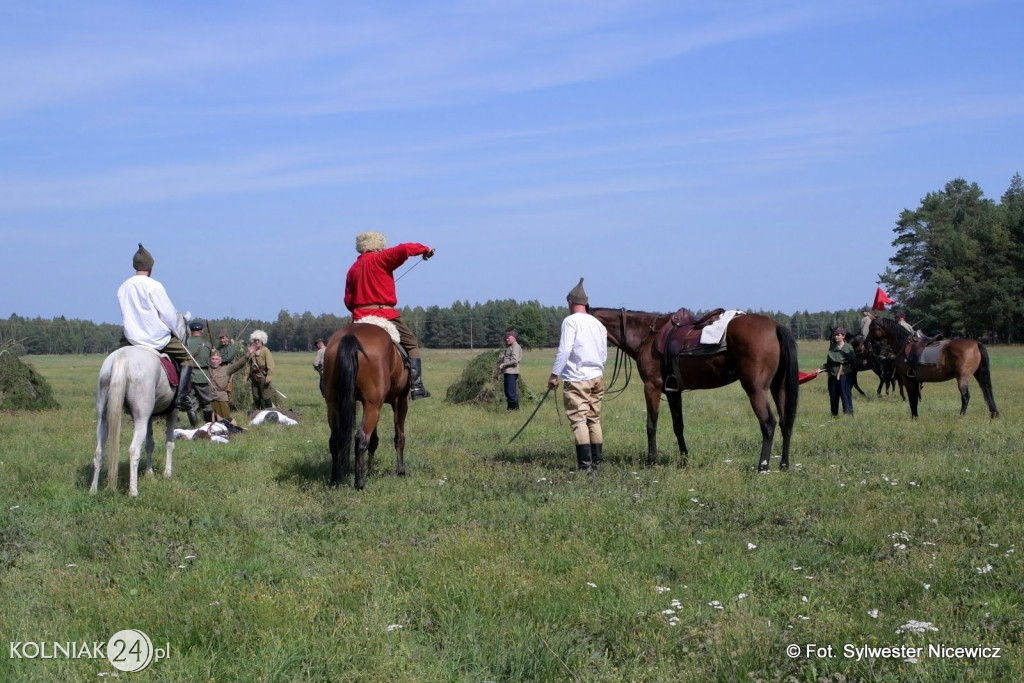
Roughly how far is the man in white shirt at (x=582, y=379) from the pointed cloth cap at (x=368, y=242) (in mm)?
2465

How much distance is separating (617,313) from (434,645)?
7.79m

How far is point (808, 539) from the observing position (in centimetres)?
741

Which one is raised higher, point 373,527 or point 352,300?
point 352,300

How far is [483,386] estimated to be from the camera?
22688 mm

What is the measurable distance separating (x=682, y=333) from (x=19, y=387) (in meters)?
16.5

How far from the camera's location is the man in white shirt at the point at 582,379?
36.9ft

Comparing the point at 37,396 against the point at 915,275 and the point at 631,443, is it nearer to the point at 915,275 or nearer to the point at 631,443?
the point at 631,443

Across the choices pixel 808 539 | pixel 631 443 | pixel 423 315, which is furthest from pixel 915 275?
pixel 808 539

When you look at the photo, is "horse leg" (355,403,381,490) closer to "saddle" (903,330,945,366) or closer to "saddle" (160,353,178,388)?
"saddle" (160,353,178,388)

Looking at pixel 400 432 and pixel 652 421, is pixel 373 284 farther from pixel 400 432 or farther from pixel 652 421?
pixel 652 421

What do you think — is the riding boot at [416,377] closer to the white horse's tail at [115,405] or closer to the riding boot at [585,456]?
the riding boot at [585,456]

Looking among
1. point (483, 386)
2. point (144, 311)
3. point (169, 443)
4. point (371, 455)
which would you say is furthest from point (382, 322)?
A: point (483, 386)

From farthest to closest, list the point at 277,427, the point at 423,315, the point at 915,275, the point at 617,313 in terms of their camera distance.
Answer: the point at 423,315 < the point at 915,275 < the point at 277,427 < the point at 617,313

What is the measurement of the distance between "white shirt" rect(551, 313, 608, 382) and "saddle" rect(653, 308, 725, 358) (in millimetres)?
1040
